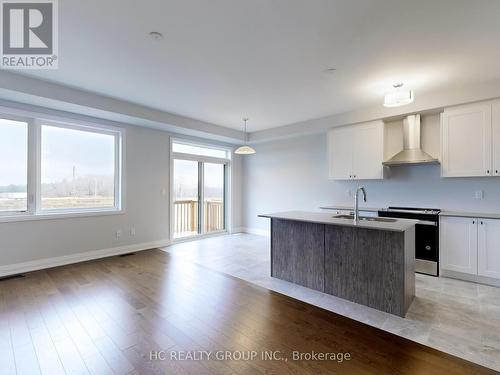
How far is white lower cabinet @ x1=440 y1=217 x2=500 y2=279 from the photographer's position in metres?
3.23

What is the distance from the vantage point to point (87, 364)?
180 cm

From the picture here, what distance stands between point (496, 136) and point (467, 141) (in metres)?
0.30

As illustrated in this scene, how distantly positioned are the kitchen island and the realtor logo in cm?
316

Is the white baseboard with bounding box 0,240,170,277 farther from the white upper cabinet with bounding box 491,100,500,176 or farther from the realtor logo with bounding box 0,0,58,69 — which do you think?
the white upper cabinet with bounding box 491,100,500,176

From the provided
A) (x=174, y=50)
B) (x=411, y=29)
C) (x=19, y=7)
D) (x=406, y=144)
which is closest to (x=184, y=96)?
(x=174, y=50)

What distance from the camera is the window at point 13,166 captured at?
3.61 metres

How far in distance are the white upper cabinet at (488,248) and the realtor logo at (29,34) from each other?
17.4 ft

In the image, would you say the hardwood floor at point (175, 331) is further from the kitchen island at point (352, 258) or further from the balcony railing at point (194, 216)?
the balcony railing at point (194, 216)

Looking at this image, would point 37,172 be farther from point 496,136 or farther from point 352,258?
point 496,136

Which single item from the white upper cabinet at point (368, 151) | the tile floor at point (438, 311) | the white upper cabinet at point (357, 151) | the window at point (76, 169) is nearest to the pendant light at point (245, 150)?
the white upper cabinet at point (357, 151)

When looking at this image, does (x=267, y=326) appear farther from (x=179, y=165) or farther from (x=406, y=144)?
(x=179, y=165)

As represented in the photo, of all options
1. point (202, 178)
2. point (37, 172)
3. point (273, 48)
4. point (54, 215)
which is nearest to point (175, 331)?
point (273, 48)

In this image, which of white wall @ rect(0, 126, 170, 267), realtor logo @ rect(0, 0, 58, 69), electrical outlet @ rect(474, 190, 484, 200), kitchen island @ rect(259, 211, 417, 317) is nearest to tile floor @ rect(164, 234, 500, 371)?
kitchen island @ rect(259, 211, 417, 317)

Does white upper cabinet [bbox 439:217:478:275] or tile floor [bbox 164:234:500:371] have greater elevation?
white upper cabinet [bbox 439:217:478:275]
